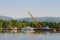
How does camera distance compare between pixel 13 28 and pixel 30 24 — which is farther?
pixel 30 24

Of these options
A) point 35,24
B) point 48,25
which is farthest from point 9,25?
point 48,25

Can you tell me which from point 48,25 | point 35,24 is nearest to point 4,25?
point 35,24

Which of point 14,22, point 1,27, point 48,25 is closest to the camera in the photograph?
point 1,27

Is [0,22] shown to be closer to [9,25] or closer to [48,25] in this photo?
[9,25]

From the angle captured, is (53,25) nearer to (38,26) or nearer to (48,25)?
(48,25)

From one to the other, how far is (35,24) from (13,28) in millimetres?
5305

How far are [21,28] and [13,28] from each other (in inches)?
65.3

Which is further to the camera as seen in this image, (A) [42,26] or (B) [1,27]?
(A) [42,26]

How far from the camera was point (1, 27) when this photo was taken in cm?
5612

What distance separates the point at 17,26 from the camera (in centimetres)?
5888

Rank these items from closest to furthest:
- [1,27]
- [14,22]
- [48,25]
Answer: [1,27] → [14,22] → [48,25]

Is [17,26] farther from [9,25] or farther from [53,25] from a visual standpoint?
[53,25]

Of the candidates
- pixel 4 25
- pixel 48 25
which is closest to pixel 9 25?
pixel 4 25

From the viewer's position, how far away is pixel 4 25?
58688 millimetres
